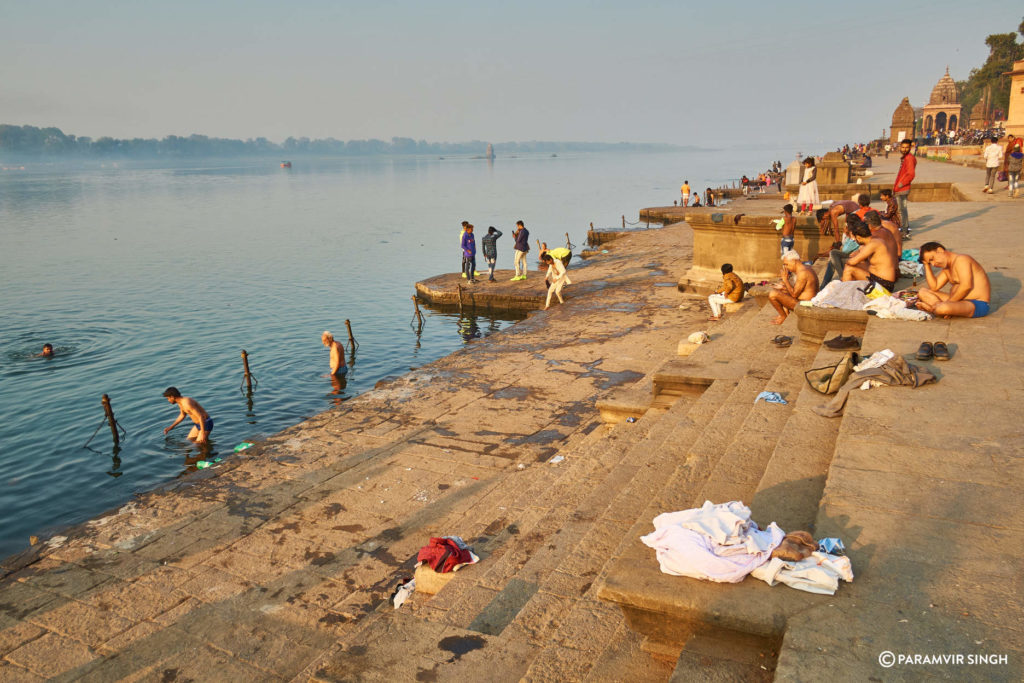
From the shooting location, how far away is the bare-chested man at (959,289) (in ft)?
24.3

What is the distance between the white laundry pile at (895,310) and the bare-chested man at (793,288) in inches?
60.5

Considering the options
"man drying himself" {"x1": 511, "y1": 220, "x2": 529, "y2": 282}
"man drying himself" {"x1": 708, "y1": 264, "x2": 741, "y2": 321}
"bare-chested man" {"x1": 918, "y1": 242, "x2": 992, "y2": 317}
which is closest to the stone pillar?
"man drying himself" {"x1": 511, "y1": 220, "x2": 529, "y2": 282}

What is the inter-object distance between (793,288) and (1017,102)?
3963 centimetres

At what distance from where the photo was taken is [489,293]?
2139cm

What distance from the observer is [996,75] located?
2463 inches

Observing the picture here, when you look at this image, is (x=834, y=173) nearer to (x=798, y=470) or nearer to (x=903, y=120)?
(x=798, y=470)

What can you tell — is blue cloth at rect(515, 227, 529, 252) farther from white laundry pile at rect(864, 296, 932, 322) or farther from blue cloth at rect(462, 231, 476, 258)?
white laundry pile at rect(864, 296, 932, 322)

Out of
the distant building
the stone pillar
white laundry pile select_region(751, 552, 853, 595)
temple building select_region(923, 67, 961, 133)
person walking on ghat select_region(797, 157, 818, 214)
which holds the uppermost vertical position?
temple building select_region(923, 67, 961, 133)

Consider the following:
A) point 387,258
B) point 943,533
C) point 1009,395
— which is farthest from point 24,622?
point 387,258

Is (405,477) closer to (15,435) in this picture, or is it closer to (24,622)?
(24,622)

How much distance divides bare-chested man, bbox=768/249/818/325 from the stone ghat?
10617 millimetres

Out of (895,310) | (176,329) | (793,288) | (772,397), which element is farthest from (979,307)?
(176,329)

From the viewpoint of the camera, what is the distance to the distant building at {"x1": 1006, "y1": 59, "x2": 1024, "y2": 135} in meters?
37.2

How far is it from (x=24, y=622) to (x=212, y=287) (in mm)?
25304
